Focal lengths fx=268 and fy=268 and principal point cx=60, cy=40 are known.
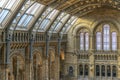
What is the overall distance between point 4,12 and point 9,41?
140 inches

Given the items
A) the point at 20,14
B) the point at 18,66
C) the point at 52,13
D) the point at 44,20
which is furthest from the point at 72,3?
the point at 18,66

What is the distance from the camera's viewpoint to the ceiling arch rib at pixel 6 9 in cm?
3047

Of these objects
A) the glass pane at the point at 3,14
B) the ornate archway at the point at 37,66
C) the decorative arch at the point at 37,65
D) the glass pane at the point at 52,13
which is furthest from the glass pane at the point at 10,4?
the ornate archway at the point at 37,66

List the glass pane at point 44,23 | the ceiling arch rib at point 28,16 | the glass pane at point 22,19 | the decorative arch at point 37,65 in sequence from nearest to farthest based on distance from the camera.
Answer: the ceiling arch rib at point 28,16 → the glass pane at point 22,19 → the glass pane at point 44,23 → the decorative arch at point 37,65

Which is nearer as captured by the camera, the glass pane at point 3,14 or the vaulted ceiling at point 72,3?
the glass pane at point 3,14

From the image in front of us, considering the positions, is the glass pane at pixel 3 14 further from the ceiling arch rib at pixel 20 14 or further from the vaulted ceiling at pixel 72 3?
the vaulted ceiling at pixel 72 3

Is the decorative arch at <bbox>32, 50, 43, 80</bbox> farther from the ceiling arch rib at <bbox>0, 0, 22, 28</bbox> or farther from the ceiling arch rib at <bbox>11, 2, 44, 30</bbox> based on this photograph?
A: the ceiling arch rib at <bbox>0, 0, 22, 28</bbox>

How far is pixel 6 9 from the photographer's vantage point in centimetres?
3103

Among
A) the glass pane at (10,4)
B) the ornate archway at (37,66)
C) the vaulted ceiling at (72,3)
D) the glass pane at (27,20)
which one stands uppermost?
the vaulted ceiling at (72,3)

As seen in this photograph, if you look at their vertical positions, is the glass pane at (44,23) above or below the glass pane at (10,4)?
below

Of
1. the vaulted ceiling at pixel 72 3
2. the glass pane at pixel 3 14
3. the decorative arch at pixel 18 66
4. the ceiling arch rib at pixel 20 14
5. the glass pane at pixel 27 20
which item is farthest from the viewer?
the vaulted ceiling at pixel 72 3

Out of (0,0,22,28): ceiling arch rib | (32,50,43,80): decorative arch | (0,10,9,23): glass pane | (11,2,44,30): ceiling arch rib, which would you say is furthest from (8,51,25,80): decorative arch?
(0,10,9,23): glass pane

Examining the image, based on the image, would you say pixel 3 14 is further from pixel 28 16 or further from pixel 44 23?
pixel 44 23

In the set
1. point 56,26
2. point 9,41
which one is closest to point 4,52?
point 9,41
